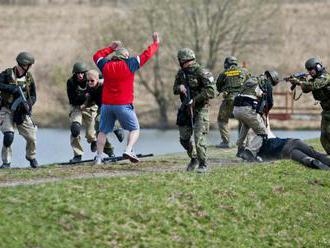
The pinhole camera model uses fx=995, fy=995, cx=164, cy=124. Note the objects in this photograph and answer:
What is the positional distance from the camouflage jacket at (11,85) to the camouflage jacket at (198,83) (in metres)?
3.03

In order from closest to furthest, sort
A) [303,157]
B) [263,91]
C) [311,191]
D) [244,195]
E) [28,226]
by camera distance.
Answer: [28,226], [244,195], [311,191], [303,157], [263,91]

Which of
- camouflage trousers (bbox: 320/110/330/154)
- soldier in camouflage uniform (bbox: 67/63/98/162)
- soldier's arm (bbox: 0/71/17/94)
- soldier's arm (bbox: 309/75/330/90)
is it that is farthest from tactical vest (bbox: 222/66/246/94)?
soldier's arm (bbox: 0/71/17/94)

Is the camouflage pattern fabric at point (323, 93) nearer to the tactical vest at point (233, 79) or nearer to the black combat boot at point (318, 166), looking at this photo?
the black combat boot at point (318, 166)

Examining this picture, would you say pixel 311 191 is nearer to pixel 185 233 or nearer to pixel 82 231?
pixel 185 233

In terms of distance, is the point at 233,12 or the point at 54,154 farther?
the point at 233,12

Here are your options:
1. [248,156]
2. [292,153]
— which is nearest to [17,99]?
[248,156]

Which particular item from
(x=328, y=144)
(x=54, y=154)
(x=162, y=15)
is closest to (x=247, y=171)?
(x=328, y=144)

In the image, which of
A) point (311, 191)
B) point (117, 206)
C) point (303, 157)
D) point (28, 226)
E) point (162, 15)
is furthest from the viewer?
point (162, 15)

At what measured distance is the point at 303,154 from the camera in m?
16.8

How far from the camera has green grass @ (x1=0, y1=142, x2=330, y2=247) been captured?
11.4 m

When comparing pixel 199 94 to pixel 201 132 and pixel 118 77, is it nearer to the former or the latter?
pixel 201 132

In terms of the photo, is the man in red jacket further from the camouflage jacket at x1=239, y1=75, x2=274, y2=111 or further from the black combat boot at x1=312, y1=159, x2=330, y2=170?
the camouflage jacket at x1=239, y1=75, x2=274, y2=111

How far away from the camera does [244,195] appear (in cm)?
1403

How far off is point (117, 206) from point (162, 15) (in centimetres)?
3955
